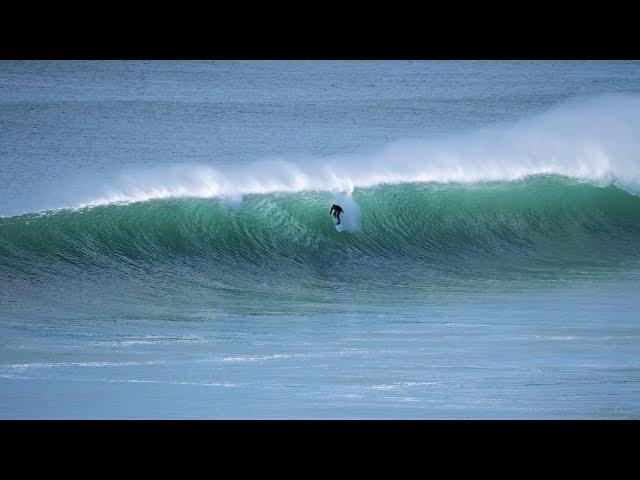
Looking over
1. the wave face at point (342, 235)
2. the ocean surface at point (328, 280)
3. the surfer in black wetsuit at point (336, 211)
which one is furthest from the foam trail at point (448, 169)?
the wave face at point (342, 235)

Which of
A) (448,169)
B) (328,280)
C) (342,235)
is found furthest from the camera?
(448,169)

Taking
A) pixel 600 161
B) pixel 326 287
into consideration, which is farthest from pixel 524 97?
pixel 326 287

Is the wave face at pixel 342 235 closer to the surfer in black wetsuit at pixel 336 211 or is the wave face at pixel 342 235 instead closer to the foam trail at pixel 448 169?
the surfer in black wetsuit at pixel 336 211

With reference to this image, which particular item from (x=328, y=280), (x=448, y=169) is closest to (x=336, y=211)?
(x=328, y=280)

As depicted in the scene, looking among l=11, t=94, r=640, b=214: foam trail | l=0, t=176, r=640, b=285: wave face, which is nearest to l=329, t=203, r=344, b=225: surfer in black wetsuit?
l=0, t=176, r=640, b=285: wave face

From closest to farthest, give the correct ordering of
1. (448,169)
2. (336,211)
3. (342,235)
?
1. (342,235)
2. (336,211)
3. (448,169)

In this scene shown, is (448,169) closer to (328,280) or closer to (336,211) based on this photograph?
(336,211)

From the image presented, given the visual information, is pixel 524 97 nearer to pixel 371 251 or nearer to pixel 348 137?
pixel 348 137
